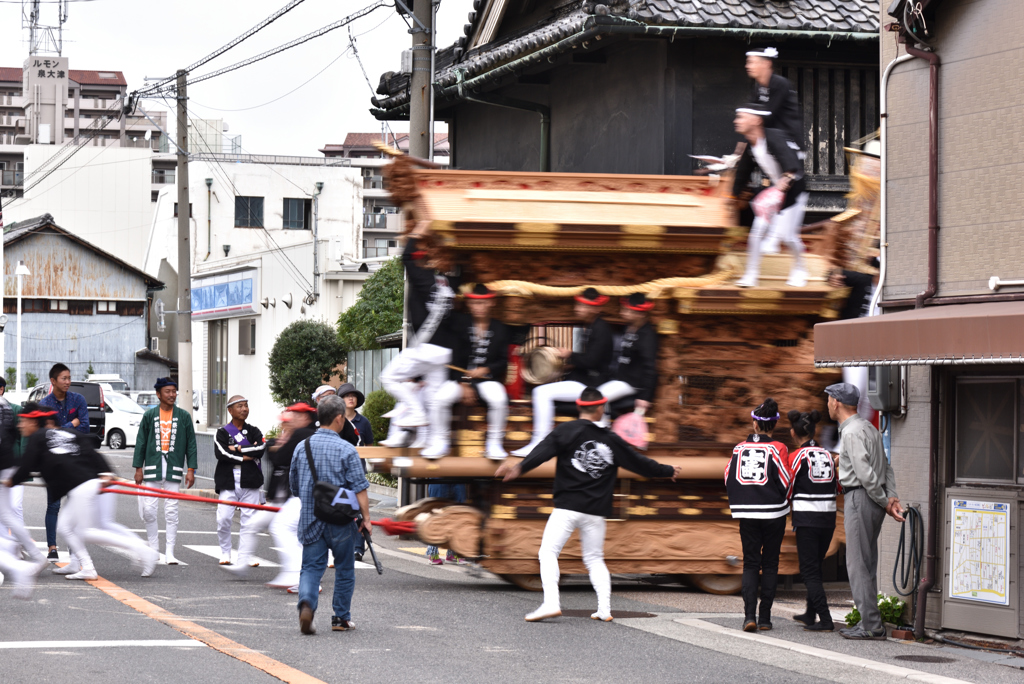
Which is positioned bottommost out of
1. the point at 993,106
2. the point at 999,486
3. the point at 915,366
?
the point at 999,486

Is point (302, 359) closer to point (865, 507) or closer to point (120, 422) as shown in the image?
point (120, 422)

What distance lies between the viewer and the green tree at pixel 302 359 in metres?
30.0

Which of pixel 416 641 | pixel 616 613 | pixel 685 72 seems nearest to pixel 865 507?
pixel 616 613

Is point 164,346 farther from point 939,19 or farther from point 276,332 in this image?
point 939,19

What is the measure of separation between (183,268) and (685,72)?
49.4 feet

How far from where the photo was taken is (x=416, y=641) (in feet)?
28.8

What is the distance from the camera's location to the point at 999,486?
898 centimetres

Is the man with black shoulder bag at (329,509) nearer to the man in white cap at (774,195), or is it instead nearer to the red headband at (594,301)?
the red headband at (594,301)

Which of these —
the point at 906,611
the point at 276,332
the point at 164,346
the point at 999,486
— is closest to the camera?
the point at 999,486

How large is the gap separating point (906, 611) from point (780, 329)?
3.08 m

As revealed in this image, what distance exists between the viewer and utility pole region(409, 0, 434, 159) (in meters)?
15.4

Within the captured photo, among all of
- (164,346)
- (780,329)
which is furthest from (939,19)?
(164,346)

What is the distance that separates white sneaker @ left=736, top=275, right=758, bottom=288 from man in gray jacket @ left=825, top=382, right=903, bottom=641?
87.2 inches

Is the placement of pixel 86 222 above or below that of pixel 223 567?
above
